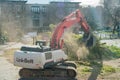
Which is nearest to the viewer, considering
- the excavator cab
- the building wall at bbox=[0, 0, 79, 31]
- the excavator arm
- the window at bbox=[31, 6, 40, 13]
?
the excavator arm

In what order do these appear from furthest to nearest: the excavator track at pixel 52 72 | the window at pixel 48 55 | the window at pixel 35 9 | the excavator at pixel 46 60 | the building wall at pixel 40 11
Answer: the window at pixel 35 9
the building wall at pixel 40 11
the excavator track at pixel 52 72
the window at pixel 48 55
the excavator at pixel 46 60

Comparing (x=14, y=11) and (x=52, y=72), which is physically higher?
(x=14, y=11)

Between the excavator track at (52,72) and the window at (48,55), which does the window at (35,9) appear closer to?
the excavator track at (52,72)

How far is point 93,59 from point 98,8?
4704 cm

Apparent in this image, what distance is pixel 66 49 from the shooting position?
62.3ft

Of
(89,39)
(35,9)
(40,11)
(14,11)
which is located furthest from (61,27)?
(35,9)

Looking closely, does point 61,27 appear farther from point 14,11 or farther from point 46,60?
point 14,11


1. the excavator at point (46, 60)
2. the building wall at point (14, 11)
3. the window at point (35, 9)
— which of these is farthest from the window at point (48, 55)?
the window at point (35, 9)

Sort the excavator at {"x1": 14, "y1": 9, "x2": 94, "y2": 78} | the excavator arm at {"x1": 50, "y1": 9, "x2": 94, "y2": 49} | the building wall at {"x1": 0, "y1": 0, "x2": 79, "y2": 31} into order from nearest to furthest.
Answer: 1. the excavator at {"x1": 14, "y1": 9, "x2": 94, "y2": 78}
2. the excavator arm at {"x1": 50, "y1": 9, "x2": 94, "y2": 49}
3. the building wall at {"x1": 0, "y1": 0, "x2": 79, "y2": 31}

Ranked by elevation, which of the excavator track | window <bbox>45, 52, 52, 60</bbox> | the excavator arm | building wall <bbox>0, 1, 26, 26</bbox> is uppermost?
building wall <bbox>0, 1, 26, 26</bbox>

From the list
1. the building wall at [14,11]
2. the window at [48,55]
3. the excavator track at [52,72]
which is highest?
the building wall at [14,11]

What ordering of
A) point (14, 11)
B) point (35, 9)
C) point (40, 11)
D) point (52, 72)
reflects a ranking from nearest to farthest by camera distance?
1. point (52, 72)
2. point (14, 11)
3. point (40, 11)
4. point (35, 9)

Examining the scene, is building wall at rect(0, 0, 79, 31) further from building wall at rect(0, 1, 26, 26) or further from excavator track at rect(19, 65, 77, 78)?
excavator track at rect(19, 65, 77, 78)

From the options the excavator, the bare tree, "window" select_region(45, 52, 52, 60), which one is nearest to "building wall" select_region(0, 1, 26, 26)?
the bare tree
